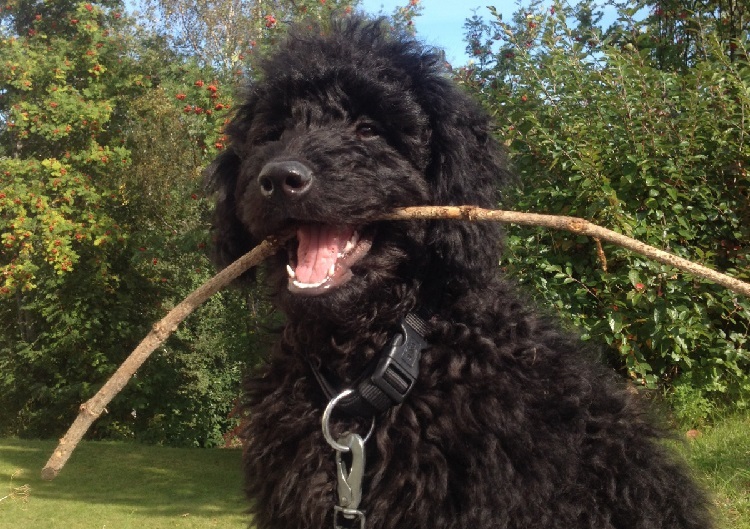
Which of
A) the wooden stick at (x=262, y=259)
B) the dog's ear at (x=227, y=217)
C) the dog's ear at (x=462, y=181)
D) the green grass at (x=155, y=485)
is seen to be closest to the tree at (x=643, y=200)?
the green grass at (x=155, y=485)

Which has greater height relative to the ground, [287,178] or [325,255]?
[287,178]

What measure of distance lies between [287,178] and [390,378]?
0.72 m

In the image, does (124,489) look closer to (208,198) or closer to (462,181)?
(208,198)

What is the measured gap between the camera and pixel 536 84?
537 cm

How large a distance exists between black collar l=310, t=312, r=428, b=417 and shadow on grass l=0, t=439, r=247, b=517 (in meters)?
3.37

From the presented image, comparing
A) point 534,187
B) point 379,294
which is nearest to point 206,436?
point 534,187

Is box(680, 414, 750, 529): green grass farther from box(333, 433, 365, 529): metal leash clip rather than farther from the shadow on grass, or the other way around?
the shadow on grass

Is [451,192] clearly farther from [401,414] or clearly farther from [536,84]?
[536,84]

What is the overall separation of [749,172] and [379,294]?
335 cm

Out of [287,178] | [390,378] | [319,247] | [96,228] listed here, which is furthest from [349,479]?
[96,228]

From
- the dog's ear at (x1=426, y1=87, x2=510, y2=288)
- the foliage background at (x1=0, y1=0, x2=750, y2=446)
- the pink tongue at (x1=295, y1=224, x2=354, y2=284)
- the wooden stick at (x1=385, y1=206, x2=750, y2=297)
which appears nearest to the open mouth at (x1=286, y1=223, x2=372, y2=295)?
the pink tongue at (x1=295, y1=224, x2=354, y2=284)

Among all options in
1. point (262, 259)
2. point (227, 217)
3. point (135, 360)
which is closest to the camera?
point (135, 360)

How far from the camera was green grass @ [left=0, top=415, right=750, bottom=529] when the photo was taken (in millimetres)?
4438

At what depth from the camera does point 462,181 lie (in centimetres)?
268
